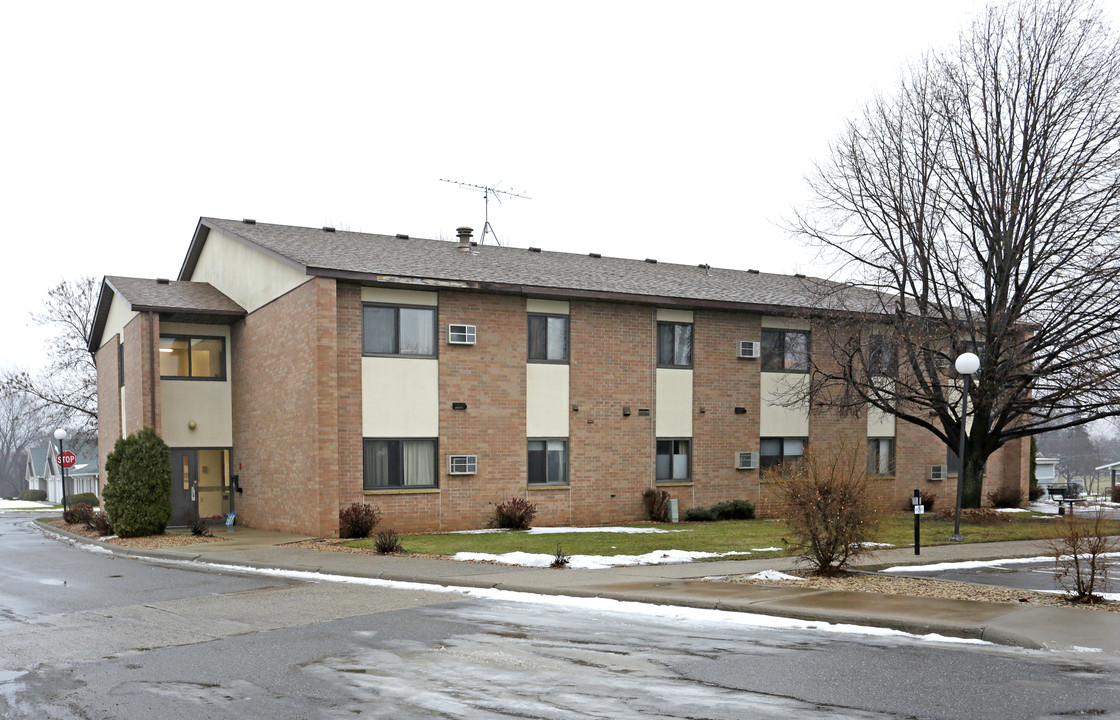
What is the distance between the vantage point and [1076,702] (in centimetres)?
675

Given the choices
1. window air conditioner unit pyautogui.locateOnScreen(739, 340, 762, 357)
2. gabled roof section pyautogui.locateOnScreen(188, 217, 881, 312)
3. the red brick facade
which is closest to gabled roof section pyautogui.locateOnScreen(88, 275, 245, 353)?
the red brick facade

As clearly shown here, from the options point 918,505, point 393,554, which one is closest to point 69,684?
point 393,554

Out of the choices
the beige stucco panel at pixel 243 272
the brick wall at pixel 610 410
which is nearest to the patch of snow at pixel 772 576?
the brick wall at pixel 610 410

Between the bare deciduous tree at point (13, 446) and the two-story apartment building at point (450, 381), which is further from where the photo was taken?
the bare deciduous tree at point (13, 446)

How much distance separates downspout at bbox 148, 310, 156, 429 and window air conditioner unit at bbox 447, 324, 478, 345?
7955 millimetres

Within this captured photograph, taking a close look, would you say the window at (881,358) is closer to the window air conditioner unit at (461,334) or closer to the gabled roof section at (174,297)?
the window air conditioner unit at (461,334)

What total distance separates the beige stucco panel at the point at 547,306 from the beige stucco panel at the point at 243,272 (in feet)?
18.7

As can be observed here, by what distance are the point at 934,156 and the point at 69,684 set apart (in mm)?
23143

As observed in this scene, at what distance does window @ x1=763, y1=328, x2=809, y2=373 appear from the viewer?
2766 centimetres

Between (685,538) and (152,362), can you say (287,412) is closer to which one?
(152,362)

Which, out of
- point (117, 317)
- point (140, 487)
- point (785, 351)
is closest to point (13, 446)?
point (117, 317)

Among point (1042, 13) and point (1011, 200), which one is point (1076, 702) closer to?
point (1011, 200)

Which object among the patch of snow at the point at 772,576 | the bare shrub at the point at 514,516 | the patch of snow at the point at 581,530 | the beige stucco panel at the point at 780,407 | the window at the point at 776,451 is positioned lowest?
the patch of snow at the point at 581,530

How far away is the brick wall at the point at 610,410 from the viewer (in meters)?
24.5
